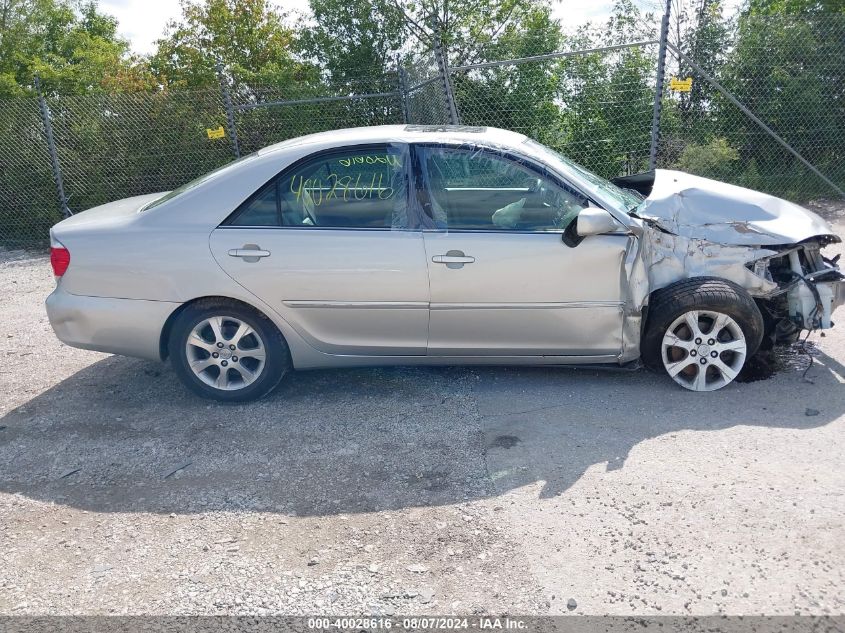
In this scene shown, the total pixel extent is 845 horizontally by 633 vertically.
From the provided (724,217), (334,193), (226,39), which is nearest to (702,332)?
(724,217)

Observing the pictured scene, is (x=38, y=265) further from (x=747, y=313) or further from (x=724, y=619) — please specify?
(x=724, y=619)

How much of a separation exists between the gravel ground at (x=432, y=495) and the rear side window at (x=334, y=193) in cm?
120

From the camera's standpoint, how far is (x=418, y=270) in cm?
473

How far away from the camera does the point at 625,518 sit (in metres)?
3.58

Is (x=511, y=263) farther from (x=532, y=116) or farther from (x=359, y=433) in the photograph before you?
(x=532, y=116)

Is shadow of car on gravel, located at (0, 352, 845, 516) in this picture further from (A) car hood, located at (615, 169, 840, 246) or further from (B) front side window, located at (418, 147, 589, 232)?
(B) front side window, located at (418, 147, 589, 232)

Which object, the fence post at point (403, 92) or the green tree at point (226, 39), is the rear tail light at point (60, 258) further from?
the green tree at point (226, 39)

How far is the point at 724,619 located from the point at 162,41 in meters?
16.5

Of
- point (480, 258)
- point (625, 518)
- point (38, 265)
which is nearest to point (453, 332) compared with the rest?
point (480, 258)

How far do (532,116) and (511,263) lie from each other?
237 inches

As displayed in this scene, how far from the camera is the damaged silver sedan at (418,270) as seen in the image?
15.6ft

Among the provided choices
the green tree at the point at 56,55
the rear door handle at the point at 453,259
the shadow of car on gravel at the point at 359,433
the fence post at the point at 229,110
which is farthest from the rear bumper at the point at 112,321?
the green tree at the point at 56,55

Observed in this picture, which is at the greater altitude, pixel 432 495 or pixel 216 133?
pixel 216 133

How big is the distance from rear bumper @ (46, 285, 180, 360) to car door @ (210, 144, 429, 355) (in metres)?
0.59
